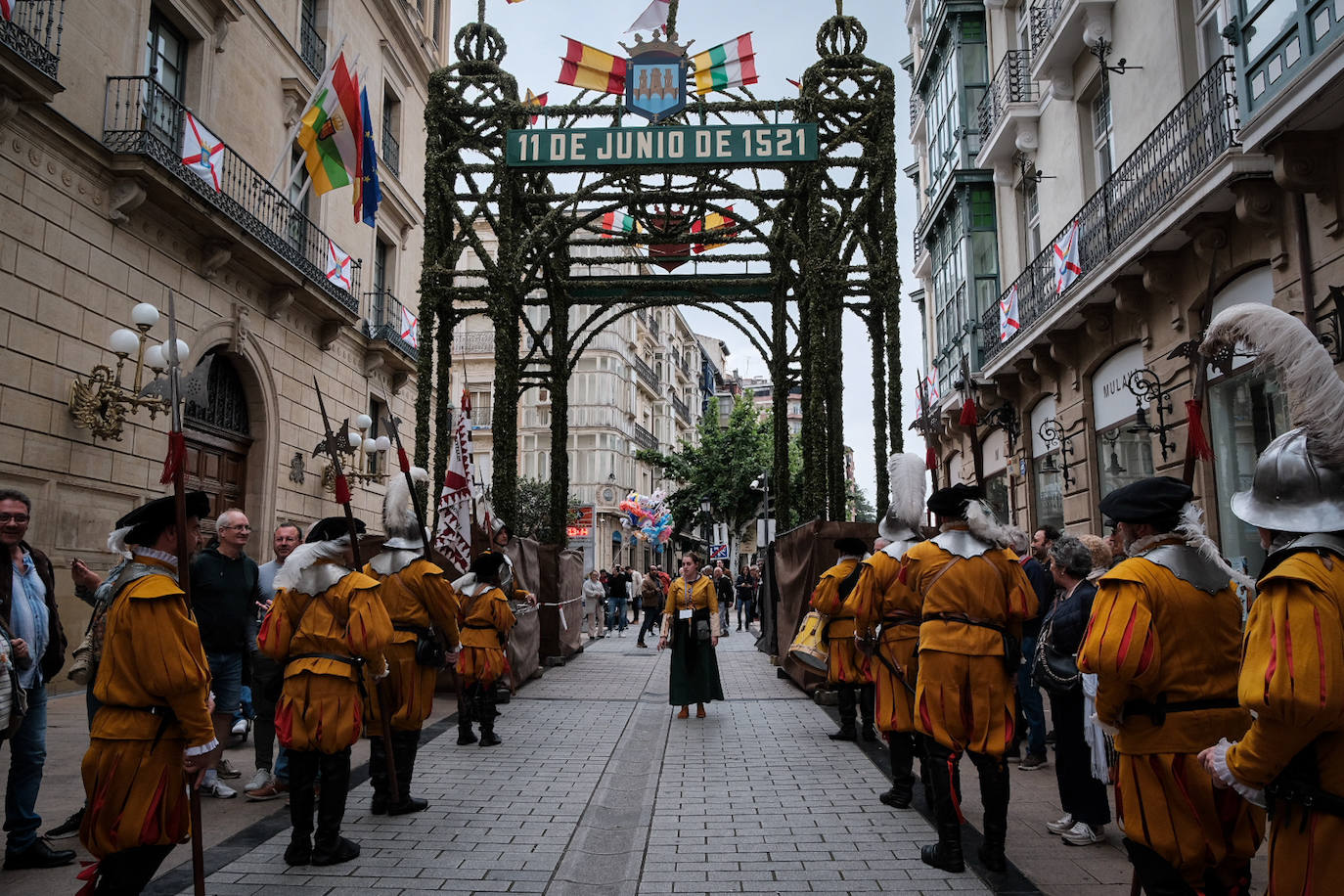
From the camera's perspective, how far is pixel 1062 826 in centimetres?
555

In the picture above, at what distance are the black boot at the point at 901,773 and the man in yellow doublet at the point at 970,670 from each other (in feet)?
3.94

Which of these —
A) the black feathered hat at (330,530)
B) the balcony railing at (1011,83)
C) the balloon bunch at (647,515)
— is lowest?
the black feathered hat at (330,530)

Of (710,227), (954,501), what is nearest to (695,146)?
(710,227)

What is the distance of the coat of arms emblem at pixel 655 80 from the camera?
11805 millimetres

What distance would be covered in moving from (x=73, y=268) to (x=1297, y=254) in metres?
13.8

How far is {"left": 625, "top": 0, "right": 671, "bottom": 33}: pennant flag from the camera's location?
39.3 ft

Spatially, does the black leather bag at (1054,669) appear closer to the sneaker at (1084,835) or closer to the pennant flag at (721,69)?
the sneaker at (1084,835)

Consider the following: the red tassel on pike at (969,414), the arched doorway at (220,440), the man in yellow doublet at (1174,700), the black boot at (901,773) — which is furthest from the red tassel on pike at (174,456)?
the arched doorway at (220,440)

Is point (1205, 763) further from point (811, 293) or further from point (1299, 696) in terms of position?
point (811, 293)

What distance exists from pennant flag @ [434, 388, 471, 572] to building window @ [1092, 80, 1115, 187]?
456 inches

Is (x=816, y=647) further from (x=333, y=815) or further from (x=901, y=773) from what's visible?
(x=333, y=815)

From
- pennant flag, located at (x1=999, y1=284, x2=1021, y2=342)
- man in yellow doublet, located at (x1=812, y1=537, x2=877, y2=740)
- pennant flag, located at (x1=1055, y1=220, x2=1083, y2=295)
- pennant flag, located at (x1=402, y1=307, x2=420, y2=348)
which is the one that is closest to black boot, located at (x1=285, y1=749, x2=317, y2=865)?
man in yellow doublet, located at (x1=812, y1=537, x2=877, y2=740)

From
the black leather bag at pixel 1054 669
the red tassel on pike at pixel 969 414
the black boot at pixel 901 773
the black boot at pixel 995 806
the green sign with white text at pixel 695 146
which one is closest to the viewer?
the black boot at pixel 995 806

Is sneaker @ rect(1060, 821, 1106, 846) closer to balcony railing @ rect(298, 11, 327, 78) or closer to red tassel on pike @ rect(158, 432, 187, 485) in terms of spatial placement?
red tassel on pike @ rect(158, 432, 187, 485)
